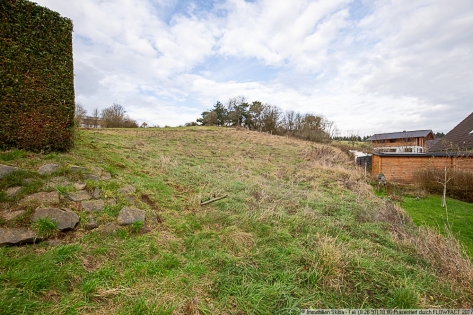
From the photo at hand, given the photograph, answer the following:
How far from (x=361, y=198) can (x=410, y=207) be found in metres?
1.64

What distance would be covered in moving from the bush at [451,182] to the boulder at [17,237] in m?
11.1

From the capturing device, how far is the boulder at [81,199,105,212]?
3.33 m

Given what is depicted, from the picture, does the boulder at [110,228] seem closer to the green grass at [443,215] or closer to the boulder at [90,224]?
the boulder at [90,224]

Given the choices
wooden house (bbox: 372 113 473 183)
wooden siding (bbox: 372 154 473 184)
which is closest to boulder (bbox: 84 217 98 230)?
wooden house (bbox: 372 113 473 183)

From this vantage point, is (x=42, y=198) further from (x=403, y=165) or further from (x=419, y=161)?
(x=419, y=161)

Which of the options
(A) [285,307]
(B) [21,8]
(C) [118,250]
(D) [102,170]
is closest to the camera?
(A) [285,307]

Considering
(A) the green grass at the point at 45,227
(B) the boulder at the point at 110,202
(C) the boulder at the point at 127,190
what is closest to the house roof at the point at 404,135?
(C) the boulder at the point at 127,190

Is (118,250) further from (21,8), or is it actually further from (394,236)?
(21,8)

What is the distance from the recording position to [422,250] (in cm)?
313

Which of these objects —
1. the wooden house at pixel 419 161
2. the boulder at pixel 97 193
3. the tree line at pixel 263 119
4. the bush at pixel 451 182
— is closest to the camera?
the boulder at pixel 97 193

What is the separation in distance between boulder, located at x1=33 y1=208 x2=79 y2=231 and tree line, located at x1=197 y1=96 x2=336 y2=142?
3441 cm

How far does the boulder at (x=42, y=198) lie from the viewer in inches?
119

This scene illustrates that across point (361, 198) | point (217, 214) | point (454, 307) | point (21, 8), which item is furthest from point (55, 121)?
point (361, 198)

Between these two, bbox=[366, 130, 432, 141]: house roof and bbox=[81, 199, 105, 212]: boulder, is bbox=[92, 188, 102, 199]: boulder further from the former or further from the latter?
Result: bbox=[366, 130, 432, 141]: house roof
